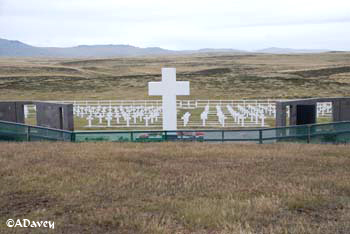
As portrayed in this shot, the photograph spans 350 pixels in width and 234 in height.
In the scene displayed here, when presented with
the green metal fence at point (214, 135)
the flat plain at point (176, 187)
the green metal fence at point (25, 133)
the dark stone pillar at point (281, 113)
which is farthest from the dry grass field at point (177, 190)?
the dark stone pillar at point (281, 113)

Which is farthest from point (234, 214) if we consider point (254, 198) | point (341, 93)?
point (341, 93)

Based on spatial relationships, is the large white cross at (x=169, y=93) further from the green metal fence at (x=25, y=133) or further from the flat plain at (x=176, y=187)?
the green metal fence at (x=25, y=133)

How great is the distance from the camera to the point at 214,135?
14648mm

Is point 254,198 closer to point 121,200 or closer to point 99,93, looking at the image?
point 121,200

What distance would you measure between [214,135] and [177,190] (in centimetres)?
731

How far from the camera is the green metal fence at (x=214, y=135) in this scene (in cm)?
1456

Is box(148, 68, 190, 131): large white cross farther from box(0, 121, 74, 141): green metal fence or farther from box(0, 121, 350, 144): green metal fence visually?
box(0, 121, 74, 141): green metal fence

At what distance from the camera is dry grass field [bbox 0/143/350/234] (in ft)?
18.7

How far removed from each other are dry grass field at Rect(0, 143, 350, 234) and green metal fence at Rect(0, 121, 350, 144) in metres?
2.69

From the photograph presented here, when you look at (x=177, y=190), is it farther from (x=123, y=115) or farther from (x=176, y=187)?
(x=123, y=115)

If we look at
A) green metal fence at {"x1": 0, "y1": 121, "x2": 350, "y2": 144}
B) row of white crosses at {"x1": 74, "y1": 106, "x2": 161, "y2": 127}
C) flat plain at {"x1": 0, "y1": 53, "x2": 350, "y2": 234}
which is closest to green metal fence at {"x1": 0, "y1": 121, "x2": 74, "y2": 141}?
green metal fence at {"x1": 0, "y1": 121, "x2": 350, "y2": 144}

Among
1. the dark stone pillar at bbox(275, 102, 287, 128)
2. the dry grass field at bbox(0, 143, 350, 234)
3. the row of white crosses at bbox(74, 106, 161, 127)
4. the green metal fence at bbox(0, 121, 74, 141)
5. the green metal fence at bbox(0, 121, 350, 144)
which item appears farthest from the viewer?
the row of white crosses at bbox(74, 106, 161, 127)

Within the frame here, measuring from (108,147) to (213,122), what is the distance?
15072mm

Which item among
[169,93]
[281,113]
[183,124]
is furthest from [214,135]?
[183,124]
